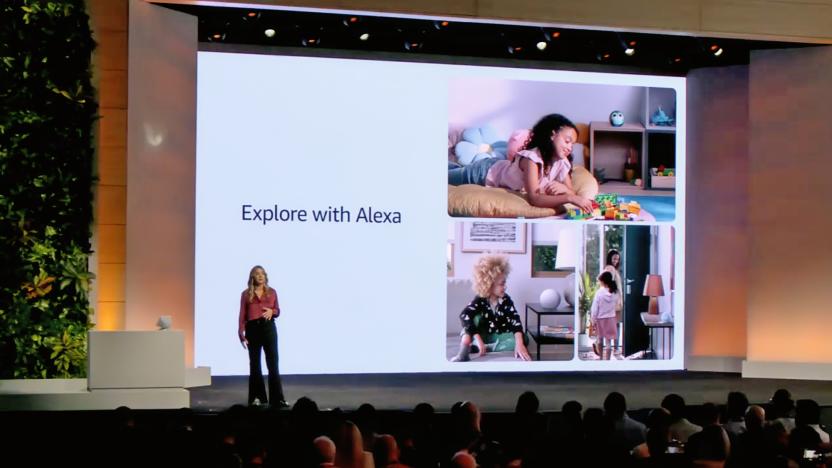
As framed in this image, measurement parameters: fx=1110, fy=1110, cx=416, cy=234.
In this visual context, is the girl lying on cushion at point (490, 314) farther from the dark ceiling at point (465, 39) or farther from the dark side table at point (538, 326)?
the dark ceiling at point (465, 39)

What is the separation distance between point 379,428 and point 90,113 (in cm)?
532

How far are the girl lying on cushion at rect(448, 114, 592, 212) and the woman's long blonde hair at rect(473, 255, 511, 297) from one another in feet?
2.69

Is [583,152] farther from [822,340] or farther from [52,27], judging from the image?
[52,27]

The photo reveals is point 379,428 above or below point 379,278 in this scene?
below

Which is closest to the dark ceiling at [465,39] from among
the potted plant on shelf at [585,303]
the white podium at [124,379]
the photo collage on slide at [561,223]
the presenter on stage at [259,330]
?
the photo collage on slide at [561,223]

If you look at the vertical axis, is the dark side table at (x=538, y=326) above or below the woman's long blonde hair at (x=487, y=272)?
below

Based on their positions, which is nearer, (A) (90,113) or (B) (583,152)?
(A) (90,113)

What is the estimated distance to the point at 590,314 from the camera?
1357cm

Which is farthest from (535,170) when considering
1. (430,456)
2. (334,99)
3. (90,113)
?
(430,456)

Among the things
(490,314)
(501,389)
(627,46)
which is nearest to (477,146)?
(490,314)

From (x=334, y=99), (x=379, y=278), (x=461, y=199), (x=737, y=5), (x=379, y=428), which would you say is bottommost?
(x=379, y=428)

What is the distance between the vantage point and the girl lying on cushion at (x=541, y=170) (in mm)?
13227

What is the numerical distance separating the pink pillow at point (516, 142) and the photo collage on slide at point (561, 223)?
0.02m

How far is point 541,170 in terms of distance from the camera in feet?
44.0
